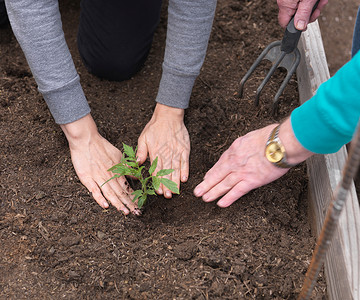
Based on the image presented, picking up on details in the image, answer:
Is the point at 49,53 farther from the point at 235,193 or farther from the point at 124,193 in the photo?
→ the point at 235,193

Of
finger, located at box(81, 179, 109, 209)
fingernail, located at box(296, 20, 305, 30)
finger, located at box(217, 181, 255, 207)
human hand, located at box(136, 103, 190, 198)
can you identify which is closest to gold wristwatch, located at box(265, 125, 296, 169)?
finger, located at box(217, 181, 255, 207)

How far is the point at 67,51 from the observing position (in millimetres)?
1858

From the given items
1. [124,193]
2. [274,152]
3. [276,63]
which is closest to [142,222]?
[124,193]

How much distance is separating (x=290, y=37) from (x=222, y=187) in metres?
0.81

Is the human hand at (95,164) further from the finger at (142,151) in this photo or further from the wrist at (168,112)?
the wrist at (168,112)

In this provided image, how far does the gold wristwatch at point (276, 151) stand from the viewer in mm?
1612

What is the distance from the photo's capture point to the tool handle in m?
2.04

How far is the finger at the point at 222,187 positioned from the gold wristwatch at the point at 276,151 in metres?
0.18

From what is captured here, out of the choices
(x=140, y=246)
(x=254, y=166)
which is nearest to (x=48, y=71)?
(x=140, y=246)

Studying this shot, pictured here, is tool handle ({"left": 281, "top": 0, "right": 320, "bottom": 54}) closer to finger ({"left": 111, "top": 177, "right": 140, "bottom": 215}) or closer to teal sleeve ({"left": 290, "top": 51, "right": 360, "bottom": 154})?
teal sleeve ({"left": 290, "top": 51, "right": 360, "bottom": 154})

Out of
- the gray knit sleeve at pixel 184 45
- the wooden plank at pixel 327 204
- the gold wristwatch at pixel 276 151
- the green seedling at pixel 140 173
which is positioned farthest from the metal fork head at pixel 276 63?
the green seedling at pixel 140 173

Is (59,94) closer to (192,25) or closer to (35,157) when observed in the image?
(35,157)

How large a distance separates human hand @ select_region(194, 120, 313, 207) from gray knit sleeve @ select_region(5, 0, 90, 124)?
2.17 feet

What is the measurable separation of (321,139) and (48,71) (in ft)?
3.68
